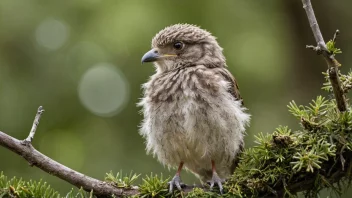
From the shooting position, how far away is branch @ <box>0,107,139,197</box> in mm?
4523

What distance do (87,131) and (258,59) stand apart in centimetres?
250

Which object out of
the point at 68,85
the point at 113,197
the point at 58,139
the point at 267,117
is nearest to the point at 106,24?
the point at 68,85

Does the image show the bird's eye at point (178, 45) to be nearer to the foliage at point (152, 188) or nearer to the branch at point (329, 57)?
the foliage at point (152, 188)

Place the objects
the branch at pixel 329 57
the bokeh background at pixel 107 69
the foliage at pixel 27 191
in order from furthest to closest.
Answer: the bokeh background at pixel 107 69 → the foliage at pixel 27 191 → the branch at pixel 329 57

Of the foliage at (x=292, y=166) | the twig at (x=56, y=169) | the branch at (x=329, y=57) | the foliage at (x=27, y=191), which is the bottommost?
the foliage at (x=27, y=191)

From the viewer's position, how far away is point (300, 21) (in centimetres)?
928

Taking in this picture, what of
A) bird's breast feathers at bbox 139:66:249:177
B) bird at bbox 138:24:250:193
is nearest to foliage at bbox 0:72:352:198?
bird at bbox 138:24:250:193

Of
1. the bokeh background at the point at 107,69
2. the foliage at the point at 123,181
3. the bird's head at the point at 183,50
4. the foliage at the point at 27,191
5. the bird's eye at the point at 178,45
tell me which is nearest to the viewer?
the foliage at the point at 27,191

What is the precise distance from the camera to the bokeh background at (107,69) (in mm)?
8523

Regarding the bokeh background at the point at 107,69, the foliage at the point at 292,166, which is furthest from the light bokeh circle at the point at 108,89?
the foliage at the point at 292,166

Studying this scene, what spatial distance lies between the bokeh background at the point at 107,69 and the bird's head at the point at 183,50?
2031mm

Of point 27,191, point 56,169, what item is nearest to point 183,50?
point 56,169

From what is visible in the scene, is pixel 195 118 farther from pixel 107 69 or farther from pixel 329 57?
pixel 107 69

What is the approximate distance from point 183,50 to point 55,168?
2268 millimetres
